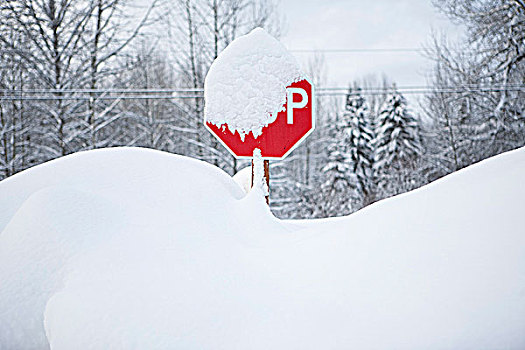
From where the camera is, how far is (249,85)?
256 centimetres

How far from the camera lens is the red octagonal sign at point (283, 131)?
2592 mm

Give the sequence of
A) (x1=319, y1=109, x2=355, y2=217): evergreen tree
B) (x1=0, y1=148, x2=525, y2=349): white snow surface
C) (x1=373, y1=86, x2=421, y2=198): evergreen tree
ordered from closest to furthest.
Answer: (x1=0, y1=148, x2=525, y2=349): white snow surface < (x1=319, y1=109, x2=355, y2=217): evergreen tree < (x1=373, y1=86, x2=421, y2=198): evergreen tree

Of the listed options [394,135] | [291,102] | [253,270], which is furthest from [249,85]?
[394,135]

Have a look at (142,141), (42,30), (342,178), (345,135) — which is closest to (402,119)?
(345,135)

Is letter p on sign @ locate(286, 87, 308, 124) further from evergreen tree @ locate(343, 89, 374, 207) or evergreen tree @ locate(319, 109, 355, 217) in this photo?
evergreen tree @ locate(343, 89, 374, 207)

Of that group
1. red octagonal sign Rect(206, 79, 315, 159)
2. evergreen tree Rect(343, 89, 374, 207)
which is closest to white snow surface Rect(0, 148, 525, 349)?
red octagonal sign Rect(206, 79, 315, 159)

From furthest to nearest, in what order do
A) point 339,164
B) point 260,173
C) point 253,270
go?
1. point 339,164
2. point 260,173
3. point 253,270

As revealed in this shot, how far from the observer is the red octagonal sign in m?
2.59

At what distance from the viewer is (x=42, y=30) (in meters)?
7.99

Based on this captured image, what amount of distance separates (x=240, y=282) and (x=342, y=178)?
20.0 metres

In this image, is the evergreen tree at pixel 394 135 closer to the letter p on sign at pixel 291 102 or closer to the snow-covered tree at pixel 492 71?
the snow-covered tree at pixel 492 71

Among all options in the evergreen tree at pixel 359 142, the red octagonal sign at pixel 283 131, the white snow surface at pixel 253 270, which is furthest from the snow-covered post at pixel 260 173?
the evergreen tree at pixel 359 142

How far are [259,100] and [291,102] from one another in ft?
0.76

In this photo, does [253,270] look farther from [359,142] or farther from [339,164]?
[359,142]
